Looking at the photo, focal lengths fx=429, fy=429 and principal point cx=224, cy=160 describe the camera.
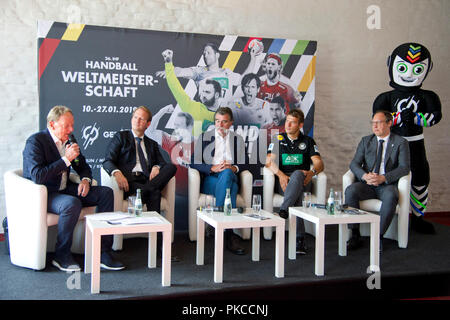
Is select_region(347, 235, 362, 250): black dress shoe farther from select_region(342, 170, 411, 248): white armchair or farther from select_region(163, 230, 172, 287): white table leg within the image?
select_region(163, 230, 172, 287): white table leg

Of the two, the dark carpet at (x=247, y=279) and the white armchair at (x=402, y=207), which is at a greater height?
the white armchair at (x=402, y=207)

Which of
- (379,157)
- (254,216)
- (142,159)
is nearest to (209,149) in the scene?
(142,159)

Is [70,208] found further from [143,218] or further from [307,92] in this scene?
[307,92]

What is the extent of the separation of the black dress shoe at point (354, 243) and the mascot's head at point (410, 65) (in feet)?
6.04

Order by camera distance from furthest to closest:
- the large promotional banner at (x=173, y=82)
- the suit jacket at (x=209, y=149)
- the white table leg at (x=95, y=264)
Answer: the suit jacket at (x=209, y=149) < the large promotional banner at (x=173, y=82) < the white table leg at (x=95, y=264)

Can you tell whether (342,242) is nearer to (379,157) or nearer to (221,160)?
(379,157)

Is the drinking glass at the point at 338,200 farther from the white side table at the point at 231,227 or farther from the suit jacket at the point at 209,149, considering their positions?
the suit jacket at the point at 209,149

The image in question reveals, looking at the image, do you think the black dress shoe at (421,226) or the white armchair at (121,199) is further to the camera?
the black dress shoe at (421,226)

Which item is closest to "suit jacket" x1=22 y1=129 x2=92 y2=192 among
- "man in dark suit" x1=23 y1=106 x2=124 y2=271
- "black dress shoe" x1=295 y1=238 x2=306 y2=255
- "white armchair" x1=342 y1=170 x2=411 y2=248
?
"man in dark suit" x1=23 y1=106 x2=124 y2=271

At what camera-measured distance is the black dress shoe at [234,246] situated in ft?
12.0

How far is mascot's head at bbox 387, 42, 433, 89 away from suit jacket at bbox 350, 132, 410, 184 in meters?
0.81

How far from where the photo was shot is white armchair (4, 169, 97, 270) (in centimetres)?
304

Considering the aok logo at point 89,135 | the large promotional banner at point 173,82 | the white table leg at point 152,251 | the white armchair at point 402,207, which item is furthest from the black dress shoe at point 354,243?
the aok logo at point 89,135
